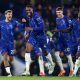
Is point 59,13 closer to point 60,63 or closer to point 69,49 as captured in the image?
point 69,49

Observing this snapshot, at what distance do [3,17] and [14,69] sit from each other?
1580mm

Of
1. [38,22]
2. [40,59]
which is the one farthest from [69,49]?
[38,22]

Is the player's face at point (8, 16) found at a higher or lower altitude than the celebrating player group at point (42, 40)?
higher

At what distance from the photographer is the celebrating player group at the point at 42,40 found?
42.5 ft

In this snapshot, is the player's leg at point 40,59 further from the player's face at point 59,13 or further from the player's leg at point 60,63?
the player's face at point 59,13

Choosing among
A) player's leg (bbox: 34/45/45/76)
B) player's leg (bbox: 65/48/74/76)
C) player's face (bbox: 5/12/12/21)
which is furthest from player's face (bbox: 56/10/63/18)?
player's face (bbox: 5/12/12/21)

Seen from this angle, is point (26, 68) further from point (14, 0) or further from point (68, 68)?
point (14, 0)

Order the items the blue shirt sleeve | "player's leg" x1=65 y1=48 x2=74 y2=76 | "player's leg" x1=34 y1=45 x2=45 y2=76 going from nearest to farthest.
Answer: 1. the blue shirt sleeve
2. "player's leg" x1=34 y1=45 x2=45 y2=76
3. "player's leg" x1=65 y1=48 x2=74 y2=76

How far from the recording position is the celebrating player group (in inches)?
510

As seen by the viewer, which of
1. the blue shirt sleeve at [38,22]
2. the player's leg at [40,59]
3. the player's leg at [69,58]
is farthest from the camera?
the player's leg at [69,58]

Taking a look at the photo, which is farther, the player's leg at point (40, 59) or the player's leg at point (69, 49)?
the player's leg at point (69, 49)

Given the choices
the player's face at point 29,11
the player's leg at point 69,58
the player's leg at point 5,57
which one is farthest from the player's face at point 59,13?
the player's leg at point 5,57

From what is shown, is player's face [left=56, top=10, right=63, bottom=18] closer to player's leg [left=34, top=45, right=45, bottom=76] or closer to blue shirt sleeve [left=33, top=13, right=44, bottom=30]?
blue shirt sleeve [left=33, top=13, right=44, bottom=30]

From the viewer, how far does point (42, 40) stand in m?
13.2
